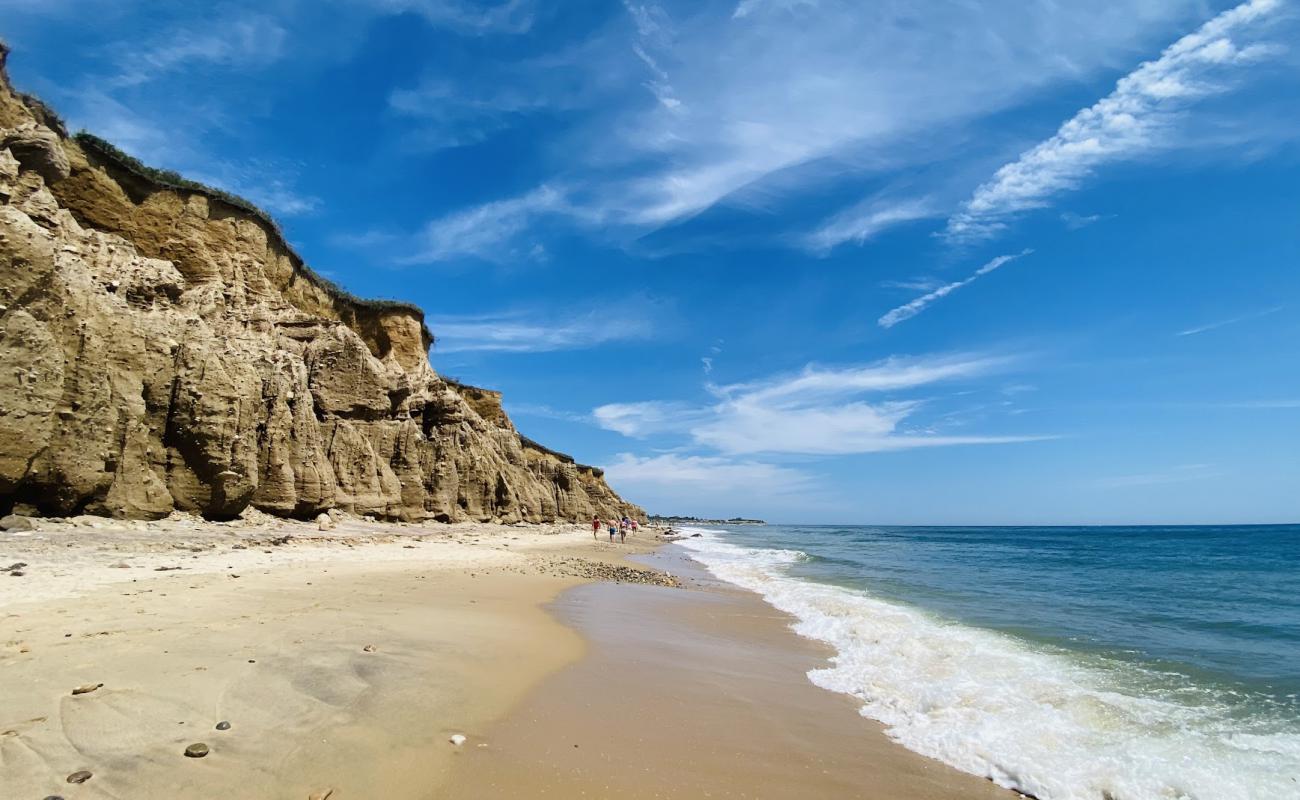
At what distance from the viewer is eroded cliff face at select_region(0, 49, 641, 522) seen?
1164cm

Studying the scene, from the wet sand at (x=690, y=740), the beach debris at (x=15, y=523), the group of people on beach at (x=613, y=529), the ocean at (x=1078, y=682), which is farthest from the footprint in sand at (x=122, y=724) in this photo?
the group of people on beach at (x=613, y=529)

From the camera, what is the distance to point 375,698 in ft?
16.2

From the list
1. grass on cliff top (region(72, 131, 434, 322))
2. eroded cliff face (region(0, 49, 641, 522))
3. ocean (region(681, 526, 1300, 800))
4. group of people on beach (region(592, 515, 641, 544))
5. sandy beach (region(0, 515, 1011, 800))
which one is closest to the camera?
sandy beach (region(0, 515, 1011, 800))

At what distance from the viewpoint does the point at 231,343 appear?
1800 cm

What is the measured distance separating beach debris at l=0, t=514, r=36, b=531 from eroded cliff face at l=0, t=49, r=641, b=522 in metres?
0.81

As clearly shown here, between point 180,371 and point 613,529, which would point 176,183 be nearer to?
point 180,371

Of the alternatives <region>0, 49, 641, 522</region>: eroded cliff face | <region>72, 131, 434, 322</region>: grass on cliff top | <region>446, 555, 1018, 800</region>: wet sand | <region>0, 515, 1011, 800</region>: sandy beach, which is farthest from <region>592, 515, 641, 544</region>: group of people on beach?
<region>446, 555, 1018, 800</region>: wet sand

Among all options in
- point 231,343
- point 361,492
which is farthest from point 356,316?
point 231,343

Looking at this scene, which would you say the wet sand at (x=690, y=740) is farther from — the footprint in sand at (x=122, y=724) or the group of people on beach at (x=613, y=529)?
the group of people on beach at (x=613, y=529)

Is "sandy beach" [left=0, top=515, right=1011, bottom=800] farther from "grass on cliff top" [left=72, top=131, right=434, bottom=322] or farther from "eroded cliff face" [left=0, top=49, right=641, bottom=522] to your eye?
"grass on cliff top" [left=72, top=131, right=434, bottom=322]

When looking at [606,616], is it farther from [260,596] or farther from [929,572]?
[929,572]

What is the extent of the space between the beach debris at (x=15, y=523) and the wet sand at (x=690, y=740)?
34.7 ft

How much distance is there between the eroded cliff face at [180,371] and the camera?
38.2 ft

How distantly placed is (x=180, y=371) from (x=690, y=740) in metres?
16.7
